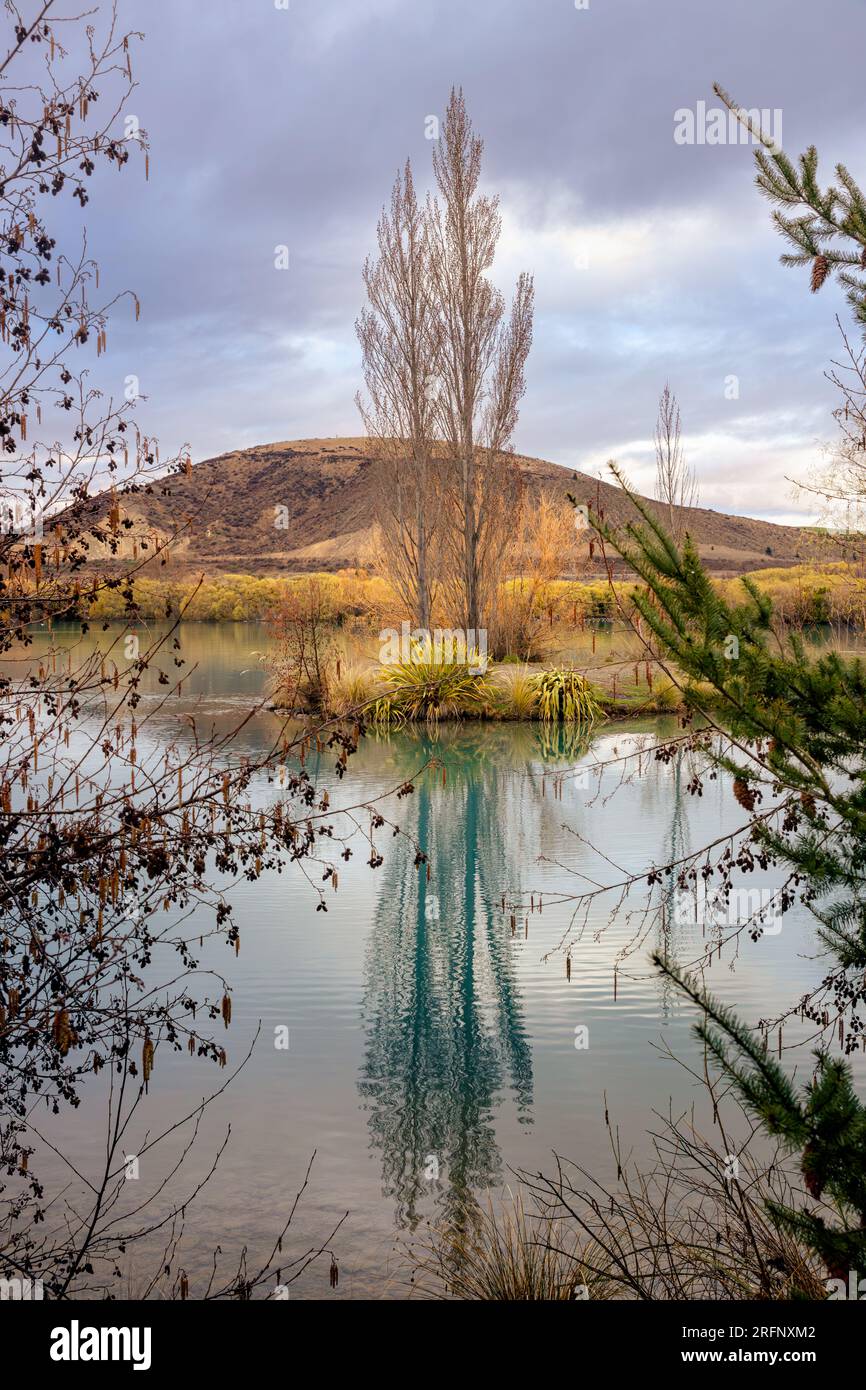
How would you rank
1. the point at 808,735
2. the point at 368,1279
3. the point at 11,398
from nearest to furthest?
the point at 808,735, the point at 368,1279, the point at 11,398

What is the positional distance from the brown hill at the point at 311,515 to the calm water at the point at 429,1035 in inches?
1673

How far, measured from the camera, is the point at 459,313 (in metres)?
17.3

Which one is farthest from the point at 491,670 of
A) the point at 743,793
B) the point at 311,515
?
the point at 311,515

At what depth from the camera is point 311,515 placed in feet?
220

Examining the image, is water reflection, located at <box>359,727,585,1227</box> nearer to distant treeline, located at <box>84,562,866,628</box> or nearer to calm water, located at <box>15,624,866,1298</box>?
calm water, located at <box>15,624,866,1298</box>

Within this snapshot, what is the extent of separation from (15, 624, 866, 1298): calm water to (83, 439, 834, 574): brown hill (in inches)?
1673

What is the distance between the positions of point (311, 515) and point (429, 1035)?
207 feet

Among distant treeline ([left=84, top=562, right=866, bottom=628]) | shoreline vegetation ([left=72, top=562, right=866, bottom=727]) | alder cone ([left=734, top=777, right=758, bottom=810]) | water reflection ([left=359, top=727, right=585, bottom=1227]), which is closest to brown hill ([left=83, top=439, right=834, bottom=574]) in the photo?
distant treeline ([left=84, top=562, right=866, bottom=628])

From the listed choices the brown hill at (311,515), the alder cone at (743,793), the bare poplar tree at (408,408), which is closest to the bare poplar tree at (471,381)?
the bare poplar tree at (408,408)

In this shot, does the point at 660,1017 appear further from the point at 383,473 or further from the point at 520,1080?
the point at 383,473

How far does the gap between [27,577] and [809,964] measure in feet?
15.9

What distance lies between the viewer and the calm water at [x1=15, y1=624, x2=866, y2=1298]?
395cm

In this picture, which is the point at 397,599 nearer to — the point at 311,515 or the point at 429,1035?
the point at 429,1035
